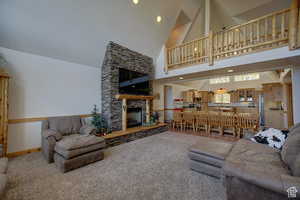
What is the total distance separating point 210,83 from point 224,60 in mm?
6155

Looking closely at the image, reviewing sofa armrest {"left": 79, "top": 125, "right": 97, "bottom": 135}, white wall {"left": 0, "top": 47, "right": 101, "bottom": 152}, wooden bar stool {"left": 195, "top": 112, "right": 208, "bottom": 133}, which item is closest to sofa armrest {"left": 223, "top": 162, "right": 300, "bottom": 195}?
sofa armrest {"left": 79, "top": 125, "right": 97, "bottom": 135}

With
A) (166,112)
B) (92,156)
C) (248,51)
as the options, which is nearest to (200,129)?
(166,112)

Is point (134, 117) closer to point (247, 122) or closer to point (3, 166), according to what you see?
point (3, 166)

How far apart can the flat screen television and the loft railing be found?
1.05 m

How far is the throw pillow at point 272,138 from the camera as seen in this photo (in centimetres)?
203

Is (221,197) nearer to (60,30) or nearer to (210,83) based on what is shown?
(60,30)

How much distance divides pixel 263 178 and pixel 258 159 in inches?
24.5

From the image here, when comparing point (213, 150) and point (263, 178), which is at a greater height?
point (263, 178)

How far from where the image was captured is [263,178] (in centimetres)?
111

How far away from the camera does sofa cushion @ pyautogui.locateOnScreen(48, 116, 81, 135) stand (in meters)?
3.01

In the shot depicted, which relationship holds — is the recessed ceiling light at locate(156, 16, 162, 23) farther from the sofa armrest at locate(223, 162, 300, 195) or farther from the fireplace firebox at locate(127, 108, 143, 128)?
the sofa armrest at locate(223, 162, 300, 195)

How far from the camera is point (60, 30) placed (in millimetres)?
3068

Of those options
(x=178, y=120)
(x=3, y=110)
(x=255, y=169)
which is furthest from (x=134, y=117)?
(x=255, y=169)

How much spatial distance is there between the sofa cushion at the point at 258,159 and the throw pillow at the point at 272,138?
0.47 feet
